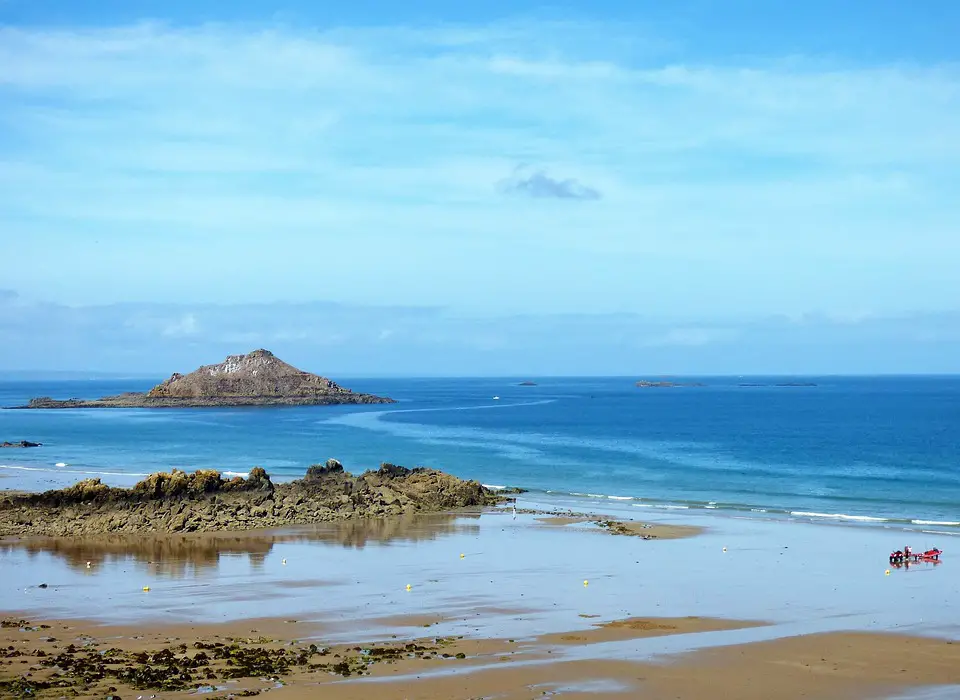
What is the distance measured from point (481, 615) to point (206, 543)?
15761 mm

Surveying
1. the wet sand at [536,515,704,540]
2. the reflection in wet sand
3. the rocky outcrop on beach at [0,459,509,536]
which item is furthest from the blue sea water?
the reflection in wet sand

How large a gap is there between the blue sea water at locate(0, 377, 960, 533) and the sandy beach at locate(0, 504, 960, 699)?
14.2m

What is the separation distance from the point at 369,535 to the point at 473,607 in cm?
1405

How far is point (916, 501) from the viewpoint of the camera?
51250 millimetres

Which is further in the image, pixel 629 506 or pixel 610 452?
pixel 610 452

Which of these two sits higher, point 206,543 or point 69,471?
point 69,471

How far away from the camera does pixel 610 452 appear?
8125 cm

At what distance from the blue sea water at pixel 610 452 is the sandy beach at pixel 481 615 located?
14.2 meters

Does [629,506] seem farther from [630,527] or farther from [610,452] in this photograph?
[610,452]

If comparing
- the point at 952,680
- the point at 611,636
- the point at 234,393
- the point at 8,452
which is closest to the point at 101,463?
the point at 8,452

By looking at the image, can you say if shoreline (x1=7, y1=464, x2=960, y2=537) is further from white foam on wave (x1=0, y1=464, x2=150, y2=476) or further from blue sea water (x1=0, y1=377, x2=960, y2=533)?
blue sea water (x1=0, y1=377, x2=960, y2=533)

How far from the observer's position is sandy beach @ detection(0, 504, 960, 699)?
19.5 m

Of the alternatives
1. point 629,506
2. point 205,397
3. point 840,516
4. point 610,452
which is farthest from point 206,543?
point 205,397

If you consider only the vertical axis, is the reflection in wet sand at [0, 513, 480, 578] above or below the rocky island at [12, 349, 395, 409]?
below
